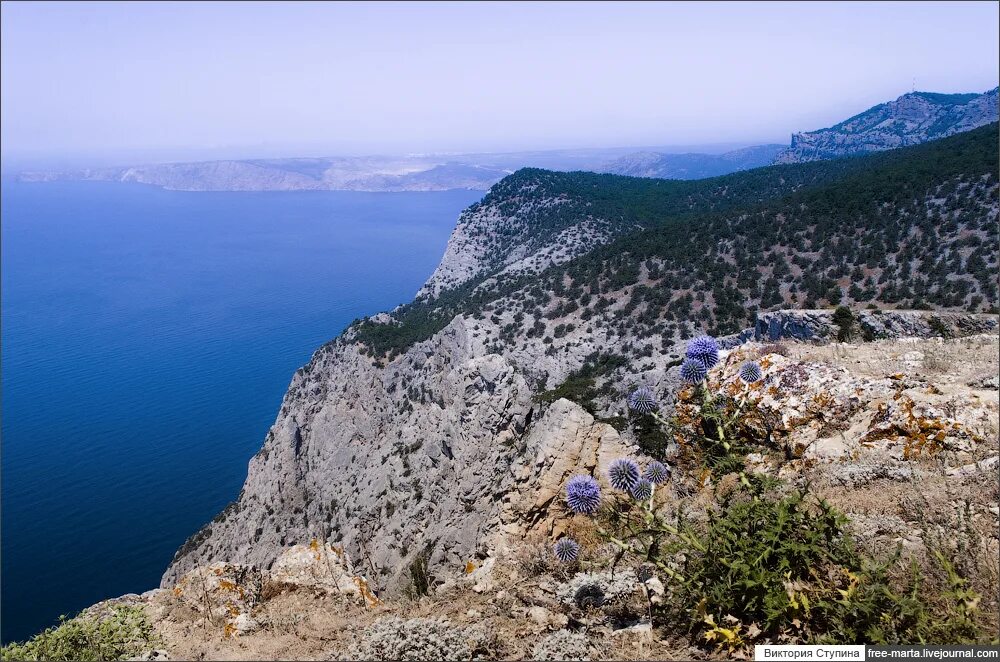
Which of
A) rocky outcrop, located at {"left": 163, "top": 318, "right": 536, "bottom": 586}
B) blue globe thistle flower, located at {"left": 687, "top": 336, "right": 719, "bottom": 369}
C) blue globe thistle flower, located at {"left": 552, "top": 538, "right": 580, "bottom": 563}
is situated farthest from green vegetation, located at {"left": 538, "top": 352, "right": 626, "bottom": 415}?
blue globe thistle flower, located at {"left": 552, "top": 538, "right": 580, "bottom": 563}

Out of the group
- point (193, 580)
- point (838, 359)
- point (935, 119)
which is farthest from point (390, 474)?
point (935, 119)

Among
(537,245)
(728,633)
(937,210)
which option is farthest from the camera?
(537,245)

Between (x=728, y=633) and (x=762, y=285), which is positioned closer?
(x=728, y=633)

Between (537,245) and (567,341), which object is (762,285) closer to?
(567,341)

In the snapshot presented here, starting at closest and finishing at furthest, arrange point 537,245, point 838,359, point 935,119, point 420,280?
point 838,359
point 537,245
point 935,119
point 420,280

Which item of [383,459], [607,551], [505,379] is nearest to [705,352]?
[607,551]

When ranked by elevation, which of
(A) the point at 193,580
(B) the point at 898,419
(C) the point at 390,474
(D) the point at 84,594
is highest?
(B) the point at 898,419

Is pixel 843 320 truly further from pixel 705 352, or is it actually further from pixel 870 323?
pixel 705 352
